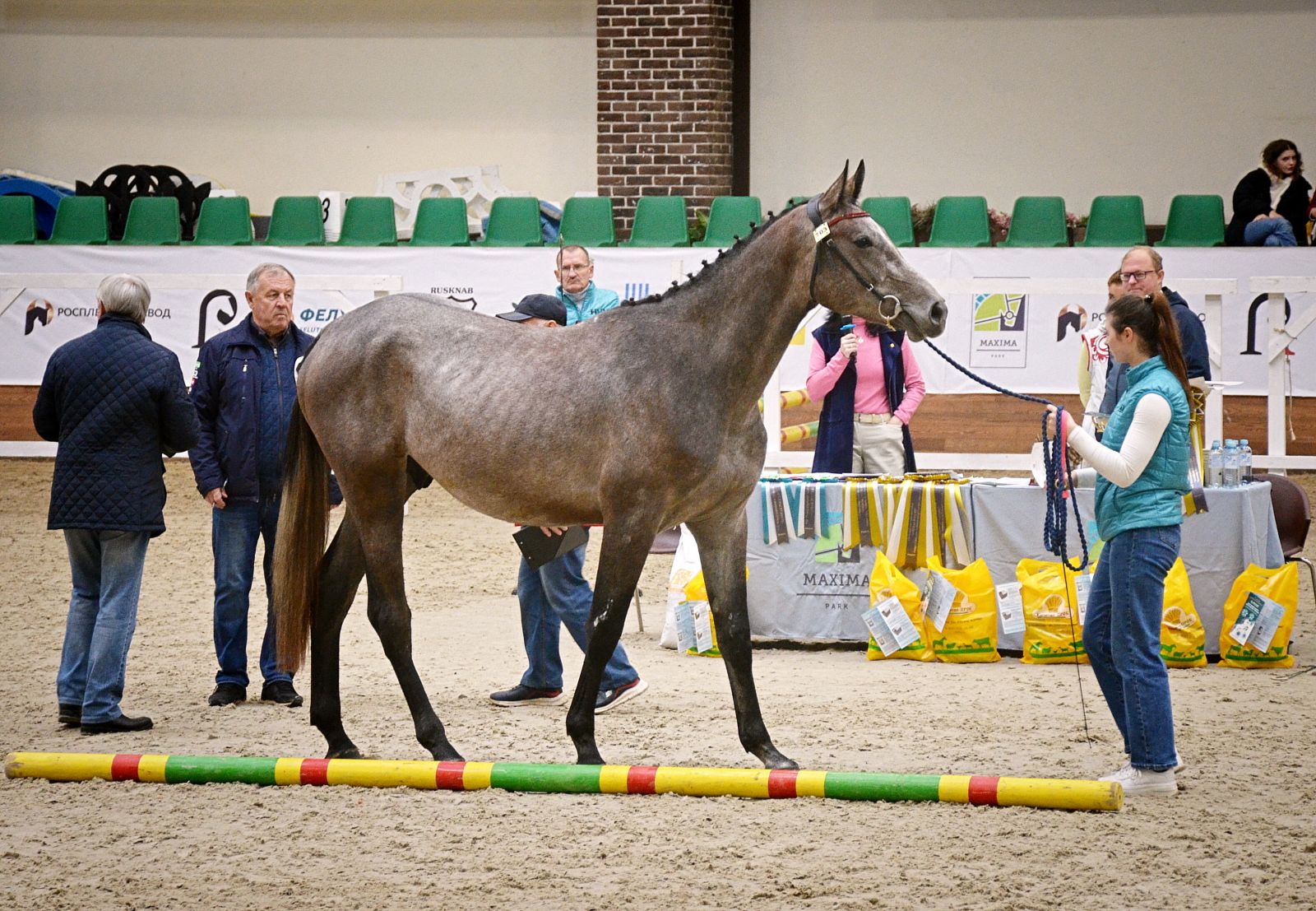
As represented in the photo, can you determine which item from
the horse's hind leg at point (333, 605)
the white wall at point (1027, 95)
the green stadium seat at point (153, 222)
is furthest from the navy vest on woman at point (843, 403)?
the green stadium seat at point (153, 222)

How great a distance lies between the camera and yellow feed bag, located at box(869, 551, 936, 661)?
7.40 meters

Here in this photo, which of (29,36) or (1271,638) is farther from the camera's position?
(29,36)

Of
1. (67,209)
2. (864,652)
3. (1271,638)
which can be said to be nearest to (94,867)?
(864,652)

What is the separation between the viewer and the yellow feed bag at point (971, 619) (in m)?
7.30

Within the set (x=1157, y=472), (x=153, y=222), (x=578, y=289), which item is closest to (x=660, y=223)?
(x=153, y=222)

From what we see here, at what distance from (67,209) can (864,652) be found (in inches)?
448

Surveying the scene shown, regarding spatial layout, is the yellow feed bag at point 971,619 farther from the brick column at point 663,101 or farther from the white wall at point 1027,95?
the white wall at point 1027,95

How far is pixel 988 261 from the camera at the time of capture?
13.0 m

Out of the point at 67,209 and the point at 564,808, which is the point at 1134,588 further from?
the point at 67,209

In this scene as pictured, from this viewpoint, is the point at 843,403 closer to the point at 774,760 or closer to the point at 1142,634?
the point at 774,760

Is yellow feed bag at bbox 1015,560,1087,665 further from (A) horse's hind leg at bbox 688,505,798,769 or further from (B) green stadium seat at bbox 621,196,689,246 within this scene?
(B) green stadium seat at bbox 621,196,689,246

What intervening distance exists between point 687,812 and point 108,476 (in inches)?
111

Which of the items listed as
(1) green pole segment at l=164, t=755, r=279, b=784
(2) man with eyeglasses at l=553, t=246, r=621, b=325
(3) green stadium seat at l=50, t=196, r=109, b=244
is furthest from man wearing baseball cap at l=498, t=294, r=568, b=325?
(3) green stadium seat at l=50, t=196, r=109, b=244

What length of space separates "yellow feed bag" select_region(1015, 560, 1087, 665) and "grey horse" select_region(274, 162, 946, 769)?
234 cm
